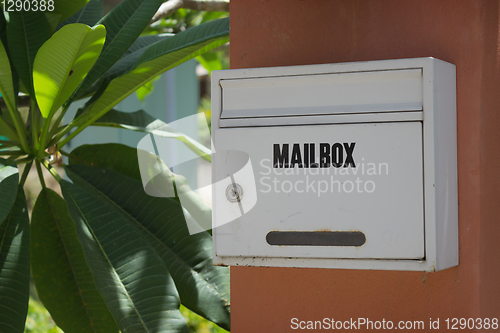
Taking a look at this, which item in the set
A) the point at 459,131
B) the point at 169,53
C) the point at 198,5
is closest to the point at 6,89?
the point at 169,53

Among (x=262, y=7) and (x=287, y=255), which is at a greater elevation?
(x=262, y=7)

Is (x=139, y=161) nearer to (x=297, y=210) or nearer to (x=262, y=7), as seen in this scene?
(x=262, y=7)

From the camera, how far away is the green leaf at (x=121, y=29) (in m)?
1.77

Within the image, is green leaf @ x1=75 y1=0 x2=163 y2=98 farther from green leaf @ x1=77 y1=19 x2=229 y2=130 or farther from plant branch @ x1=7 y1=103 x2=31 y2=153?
plant branch @ x1=7 y1=103 x2=31 y2=153

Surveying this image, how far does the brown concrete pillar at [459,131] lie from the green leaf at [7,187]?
730 millimetres

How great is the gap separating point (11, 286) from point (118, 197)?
0.46 metres

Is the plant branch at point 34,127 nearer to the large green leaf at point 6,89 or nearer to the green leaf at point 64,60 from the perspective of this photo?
the large green leaf at point 6,89

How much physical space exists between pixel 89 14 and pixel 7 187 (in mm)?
1047

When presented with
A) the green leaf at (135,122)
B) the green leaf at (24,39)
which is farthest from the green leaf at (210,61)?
the green leaf at (24,39)

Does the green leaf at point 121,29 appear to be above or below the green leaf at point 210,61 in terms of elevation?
below

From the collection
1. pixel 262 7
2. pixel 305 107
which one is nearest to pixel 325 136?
pixel 305 107

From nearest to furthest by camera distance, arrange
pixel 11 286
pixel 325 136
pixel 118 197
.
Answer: pixel 325 136, pixel 11 286, pixel 118 197

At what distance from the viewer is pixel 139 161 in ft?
5.88

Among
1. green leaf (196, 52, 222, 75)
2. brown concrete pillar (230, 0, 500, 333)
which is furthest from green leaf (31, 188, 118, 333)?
green leaf (196, 52, 222, 75)
